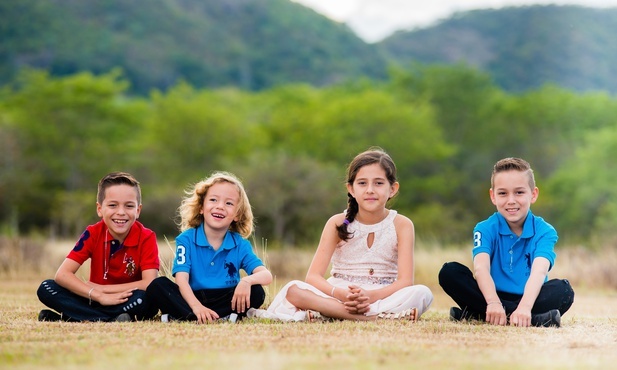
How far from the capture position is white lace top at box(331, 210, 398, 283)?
705 centimetres

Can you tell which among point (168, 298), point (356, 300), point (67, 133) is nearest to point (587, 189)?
point (67, 133)

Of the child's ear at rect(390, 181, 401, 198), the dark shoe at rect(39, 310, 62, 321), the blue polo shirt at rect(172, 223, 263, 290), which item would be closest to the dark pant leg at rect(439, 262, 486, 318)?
the child's ear at rect(390, 181, 401, 198)

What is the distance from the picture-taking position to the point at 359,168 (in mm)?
7000

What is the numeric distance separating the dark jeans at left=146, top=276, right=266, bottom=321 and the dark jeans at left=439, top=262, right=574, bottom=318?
164cm

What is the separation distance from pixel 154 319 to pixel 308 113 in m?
56.6

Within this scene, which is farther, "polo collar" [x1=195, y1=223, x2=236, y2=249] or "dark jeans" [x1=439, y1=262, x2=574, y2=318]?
"polo collar" [x1=195, y1=223, x2=236, y2=249]

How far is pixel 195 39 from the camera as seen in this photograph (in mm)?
125750

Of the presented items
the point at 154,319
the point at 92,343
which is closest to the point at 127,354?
the point at 92,343

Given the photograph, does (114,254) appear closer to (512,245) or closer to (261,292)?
(261,292)

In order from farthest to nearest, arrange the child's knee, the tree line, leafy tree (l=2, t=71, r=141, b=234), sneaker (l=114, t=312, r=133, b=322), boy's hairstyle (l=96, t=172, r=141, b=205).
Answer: leafy tree (l=2, t=71, r=141, b=234)
the tree line
boy's hairstyle (l=96, t=172, r=141, b=205)
the child's knee
sneaker (l=114, t=312, r=133, b=322)

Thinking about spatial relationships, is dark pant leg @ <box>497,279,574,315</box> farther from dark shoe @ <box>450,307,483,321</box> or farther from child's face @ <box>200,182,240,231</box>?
child's face @ <box>200,182,240,231</box>

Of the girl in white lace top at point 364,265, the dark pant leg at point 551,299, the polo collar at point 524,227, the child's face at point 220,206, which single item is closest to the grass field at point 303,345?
the dark pant leg at point 551,299

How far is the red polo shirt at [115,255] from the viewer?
6.89 meters

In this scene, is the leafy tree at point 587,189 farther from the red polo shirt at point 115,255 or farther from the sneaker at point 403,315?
the red polo shirt at point 115,255
